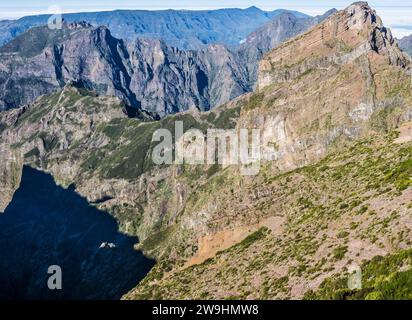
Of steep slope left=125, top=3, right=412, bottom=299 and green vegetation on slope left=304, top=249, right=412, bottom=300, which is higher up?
steep slope left=125, top=3, right=412, bottom=299

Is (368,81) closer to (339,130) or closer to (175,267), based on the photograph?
(339,130)

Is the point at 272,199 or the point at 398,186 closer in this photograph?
the point at 398,186

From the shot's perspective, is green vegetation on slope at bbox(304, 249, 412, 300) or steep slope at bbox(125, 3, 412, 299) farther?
steep slope at bbox(125, 3, 412, 299)

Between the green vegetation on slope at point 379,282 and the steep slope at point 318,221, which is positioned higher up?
the steep slope at point 318,221

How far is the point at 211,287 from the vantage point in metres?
86.0

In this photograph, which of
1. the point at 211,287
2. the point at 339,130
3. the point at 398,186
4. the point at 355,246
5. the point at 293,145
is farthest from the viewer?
the point at 293,145

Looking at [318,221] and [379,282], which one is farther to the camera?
[318,221]

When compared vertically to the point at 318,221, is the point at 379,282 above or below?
below

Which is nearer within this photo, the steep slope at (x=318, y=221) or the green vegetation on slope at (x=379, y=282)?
the green vegetation on slope at (x=379, y=282)

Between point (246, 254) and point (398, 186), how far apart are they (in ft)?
98.9
